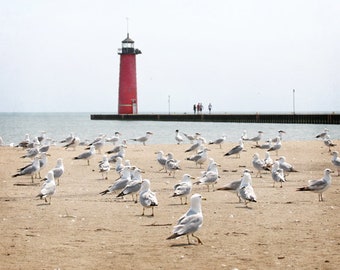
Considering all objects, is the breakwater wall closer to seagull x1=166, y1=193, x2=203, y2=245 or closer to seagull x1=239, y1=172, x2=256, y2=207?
seagull x1=239, y1=172, x2=256, y2=207

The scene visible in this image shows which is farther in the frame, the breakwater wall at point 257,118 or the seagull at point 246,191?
the breakwater wall at point 257,118

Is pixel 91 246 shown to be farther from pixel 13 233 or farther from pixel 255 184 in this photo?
pixel 255 184

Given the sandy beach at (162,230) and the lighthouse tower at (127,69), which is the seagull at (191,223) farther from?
the lighthouse tower at (127,69)

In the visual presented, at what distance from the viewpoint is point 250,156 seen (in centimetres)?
2594

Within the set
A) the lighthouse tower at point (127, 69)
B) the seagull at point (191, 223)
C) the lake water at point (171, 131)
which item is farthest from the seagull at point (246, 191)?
the lighthouse tower at point (127, 69)

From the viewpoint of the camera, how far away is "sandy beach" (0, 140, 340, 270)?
26.2 ft

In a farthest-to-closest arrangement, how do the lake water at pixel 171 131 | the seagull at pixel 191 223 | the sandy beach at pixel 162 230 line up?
the lake water at pixel 171 131 < the seagull at pixel 191 223 < the sandy beach at pixel 162 230

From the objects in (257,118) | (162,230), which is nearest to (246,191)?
(162,230)

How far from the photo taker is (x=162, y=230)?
1009 cm

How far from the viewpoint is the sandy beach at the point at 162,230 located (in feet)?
26.2

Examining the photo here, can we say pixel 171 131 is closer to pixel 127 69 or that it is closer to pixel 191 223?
pixel 127 69

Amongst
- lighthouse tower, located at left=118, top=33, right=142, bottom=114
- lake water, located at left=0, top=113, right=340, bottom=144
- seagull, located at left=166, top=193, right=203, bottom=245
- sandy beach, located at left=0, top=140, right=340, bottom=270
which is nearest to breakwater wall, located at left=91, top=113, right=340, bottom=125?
lake water, located at left=0, top=113, right=340, bottom=144

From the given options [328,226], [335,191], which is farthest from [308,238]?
[335,191]

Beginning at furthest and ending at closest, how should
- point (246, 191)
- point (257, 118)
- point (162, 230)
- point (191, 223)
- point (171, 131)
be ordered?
point (257, 118), point (171, 131), point (246, 191), point (162, 230), point (191, 223)
